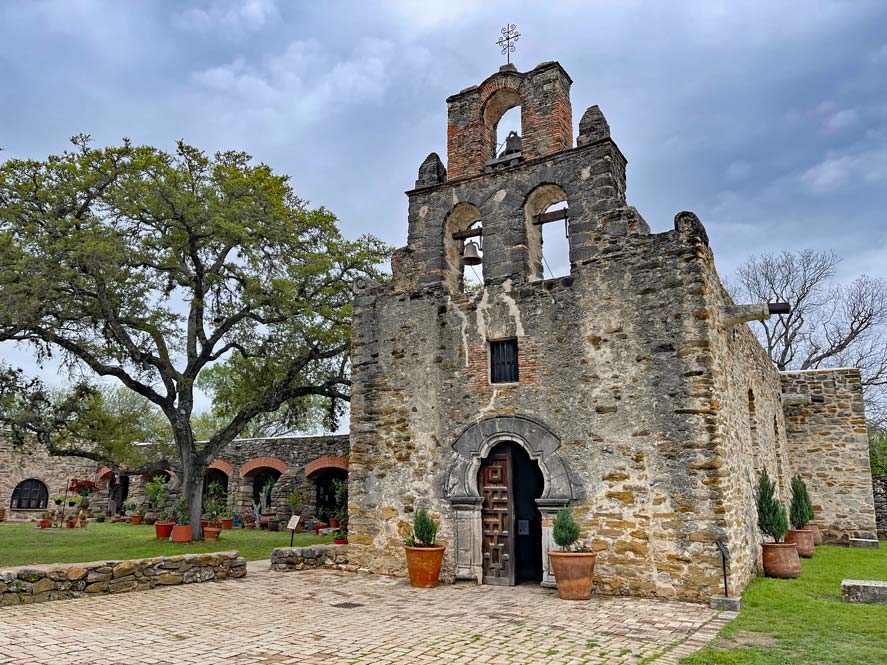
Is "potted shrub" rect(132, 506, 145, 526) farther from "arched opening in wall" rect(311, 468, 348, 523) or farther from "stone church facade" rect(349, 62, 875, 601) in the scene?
"stone church facade" rect(349, 62, 875, 601)

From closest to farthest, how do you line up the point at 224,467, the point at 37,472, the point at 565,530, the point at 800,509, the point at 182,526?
the point at 565,530 → the point at 800,509 → the point at 182,526 → the point at 224,467 → the point at 37,472

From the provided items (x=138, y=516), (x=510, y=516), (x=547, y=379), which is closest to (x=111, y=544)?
(x=138, y=516)

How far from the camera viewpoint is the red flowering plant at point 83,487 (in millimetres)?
24234

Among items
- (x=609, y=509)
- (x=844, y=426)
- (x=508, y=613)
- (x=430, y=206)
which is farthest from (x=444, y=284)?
(x=844, y=426)

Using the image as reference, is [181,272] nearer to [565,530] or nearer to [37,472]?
[565,530]

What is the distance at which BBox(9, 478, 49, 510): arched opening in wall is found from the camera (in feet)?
85.6

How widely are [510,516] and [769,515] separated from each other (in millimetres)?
3962

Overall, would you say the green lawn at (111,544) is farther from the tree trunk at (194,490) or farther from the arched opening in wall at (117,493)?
the arched opening in wall at (117,493)

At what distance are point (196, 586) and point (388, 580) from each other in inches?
107

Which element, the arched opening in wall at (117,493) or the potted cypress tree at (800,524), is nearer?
the potted cypress tree at (800,524)

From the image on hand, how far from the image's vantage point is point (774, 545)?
916cm

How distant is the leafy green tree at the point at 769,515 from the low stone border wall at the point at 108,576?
794 centimetres

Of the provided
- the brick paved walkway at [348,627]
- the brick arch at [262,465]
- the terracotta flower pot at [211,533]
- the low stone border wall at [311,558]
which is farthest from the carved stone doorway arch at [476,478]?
the brick arch at [262,465]

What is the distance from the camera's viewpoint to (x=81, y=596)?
25.7 feet
